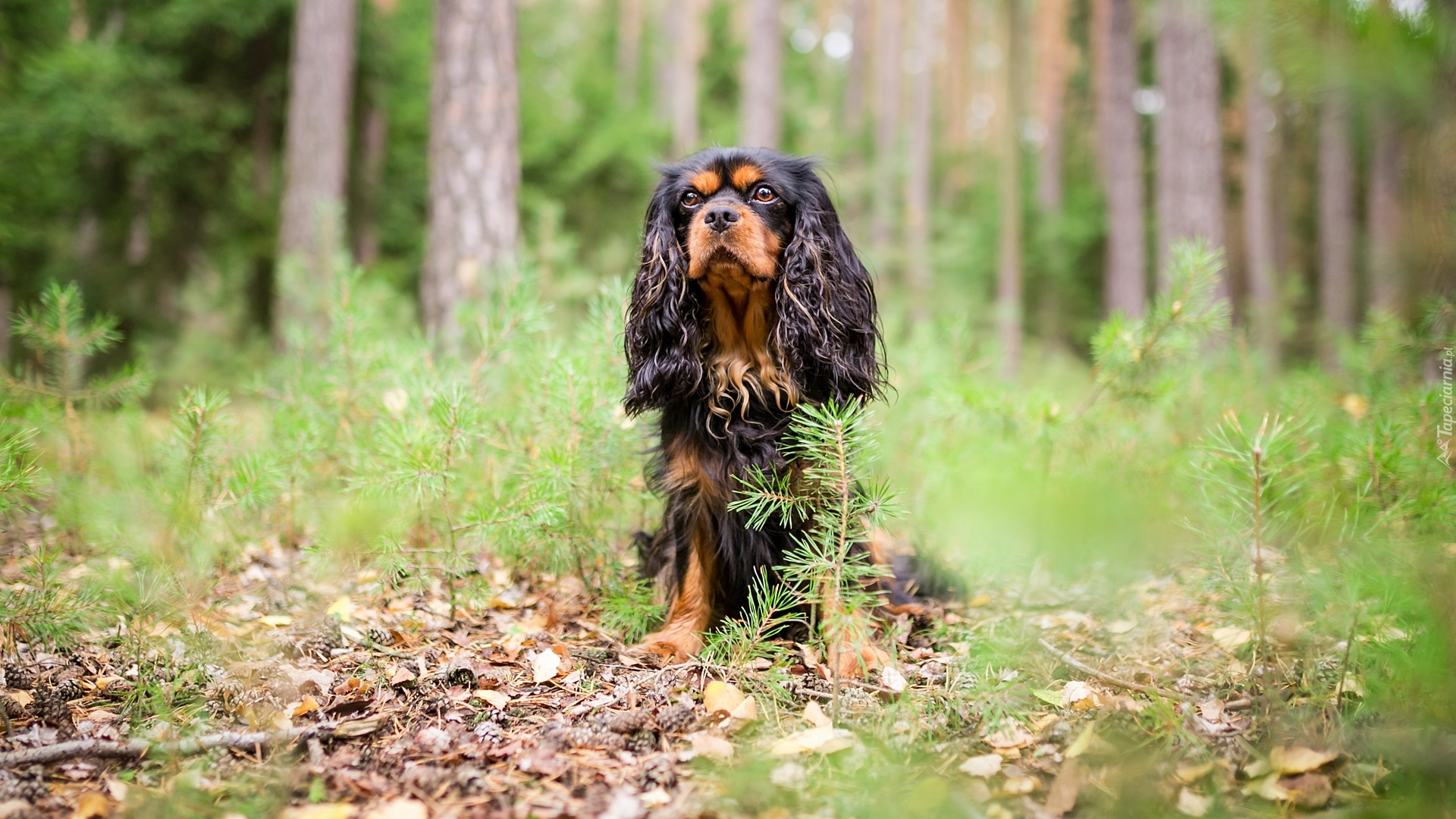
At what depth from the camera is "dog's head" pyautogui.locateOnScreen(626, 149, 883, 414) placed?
9.25 ft

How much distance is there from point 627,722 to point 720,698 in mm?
269

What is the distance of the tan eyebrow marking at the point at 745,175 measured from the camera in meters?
2.91

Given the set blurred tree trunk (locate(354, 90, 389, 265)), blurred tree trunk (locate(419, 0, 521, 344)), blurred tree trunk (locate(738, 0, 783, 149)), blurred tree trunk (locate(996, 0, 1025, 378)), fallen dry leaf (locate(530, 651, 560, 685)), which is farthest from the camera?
blurred tree trunk (locate(996, 0, 1025, 378))

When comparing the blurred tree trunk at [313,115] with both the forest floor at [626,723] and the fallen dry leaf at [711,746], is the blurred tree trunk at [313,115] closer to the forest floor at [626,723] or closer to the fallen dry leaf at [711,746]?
the forest floor at [626,723]

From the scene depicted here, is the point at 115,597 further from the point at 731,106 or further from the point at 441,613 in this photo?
the point at 731,106

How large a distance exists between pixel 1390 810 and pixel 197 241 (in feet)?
32.9

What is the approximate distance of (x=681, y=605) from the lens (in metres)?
2.90

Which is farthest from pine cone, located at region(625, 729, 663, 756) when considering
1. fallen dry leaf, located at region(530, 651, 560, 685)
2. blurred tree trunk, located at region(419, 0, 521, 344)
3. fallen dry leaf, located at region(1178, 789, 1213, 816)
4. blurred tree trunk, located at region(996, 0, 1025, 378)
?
blurred tree trunk, located at region(996, 0, 1025, 378)

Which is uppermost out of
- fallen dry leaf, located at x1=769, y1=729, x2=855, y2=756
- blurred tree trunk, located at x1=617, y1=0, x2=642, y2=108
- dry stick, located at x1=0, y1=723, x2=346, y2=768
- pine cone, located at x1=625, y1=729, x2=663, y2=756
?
blurred tree trunk, located at x1=617, y1=0, x2=642, y2=108

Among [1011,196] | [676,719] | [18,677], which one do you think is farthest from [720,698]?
[1011,196]

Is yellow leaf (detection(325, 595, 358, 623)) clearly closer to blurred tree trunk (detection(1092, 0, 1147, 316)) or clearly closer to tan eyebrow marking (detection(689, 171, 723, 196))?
tan eyebrow marking (detection(689, 171, 723, 196))

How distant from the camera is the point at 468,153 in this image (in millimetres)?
5426

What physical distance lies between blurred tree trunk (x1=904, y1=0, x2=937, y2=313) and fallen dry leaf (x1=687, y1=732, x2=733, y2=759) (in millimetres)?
11213

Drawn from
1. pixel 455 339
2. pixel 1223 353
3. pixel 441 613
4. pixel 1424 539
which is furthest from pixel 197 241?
pixel 1424 539
